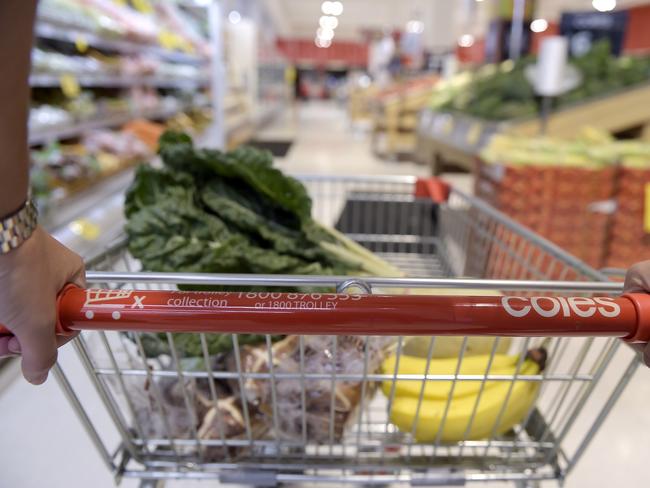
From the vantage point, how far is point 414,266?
1.72 m

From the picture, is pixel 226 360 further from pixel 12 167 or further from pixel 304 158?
pixel 304 158

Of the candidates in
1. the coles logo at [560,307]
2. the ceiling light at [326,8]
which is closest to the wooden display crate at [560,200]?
the coles logo at [560,307]

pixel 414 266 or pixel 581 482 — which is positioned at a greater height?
pixel 414 266

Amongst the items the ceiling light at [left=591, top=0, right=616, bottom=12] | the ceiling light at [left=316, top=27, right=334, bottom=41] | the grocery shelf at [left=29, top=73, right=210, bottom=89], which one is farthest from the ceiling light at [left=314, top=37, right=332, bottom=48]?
the grocery shelf at [left=29, top=73, right=210, bottom=89]

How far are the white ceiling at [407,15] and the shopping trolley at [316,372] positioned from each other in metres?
6.50

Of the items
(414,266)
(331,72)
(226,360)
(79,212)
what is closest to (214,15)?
(79,212)

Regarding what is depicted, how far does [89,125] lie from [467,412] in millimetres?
3207

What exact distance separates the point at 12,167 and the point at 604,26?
4415 millimetres

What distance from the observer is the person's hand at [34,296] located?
45 centimetres

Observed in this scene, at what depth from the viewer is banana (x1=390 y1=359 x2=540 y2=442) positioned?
829 mm

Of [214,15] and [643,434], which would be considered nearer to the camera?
[643,434]

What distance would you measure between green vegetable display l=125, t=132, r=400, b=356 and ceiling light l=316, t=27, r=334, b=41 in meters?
31.8

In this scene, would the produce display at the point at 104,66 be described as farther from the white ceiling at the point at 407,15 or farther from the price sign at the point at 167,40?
the white ceiling at the point at 407,15

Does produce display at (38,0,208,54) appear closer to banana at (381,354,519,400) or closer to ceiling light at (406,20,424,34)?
banana at (381,354,519,400)
